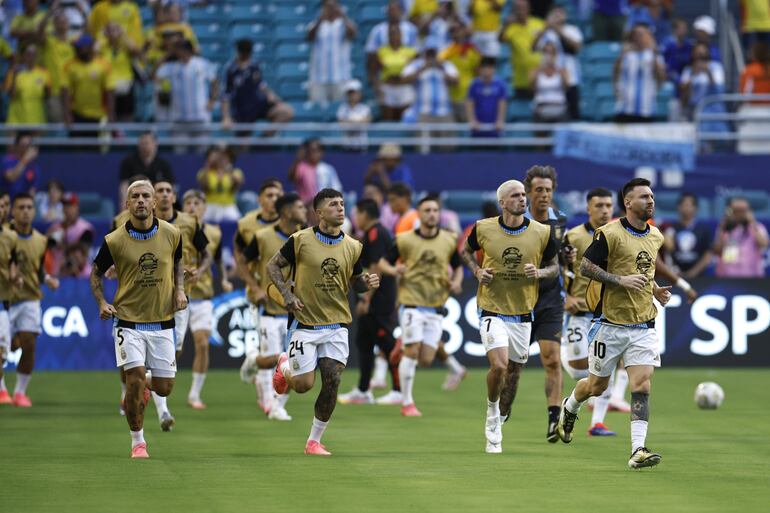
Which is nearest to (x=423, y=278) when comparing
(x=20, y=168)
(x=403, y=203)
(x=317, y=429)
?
(x=403, y=203)

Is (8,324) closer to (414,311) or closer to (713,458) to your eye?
(414,311)

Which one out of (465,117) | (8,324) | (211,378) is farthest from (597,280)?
(465,117)

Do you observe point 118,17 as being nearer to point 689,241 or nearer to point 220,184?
point 220,184

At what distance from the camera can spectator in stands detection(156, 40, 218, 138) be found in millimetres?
27219

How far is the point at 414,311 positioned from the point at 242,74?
9.71 metres

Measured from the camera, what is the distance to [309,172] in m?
25.8

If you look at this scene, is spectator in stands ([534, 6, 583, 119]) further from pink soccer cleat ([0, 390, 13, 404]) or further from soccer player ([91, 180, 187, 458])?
soccer player ([91, 180, 187, 458])

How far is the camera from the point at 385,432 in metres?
16.6

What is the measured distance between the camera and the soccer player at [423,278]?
1917cm

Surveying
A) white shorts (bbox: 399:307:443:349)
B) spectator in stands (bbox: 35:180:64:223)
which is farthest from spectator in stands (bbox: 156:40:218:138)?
white shorts (bbox: 399:307:443:349)

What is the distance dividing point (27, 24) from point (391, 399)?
42.8 feet

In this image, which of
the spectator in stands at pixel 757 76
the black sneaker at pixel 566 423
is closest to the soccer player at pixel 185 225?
the black sneaker at pixel 566 423

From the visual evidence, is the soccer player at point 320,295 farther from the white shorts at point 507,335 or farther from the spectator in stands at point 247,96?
the spectator in stands at point 247,96

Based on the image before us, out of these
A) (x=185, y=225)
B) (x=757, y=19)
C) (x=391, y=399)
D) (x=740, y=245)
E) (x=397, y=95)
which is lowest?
(x=391, y=399)
